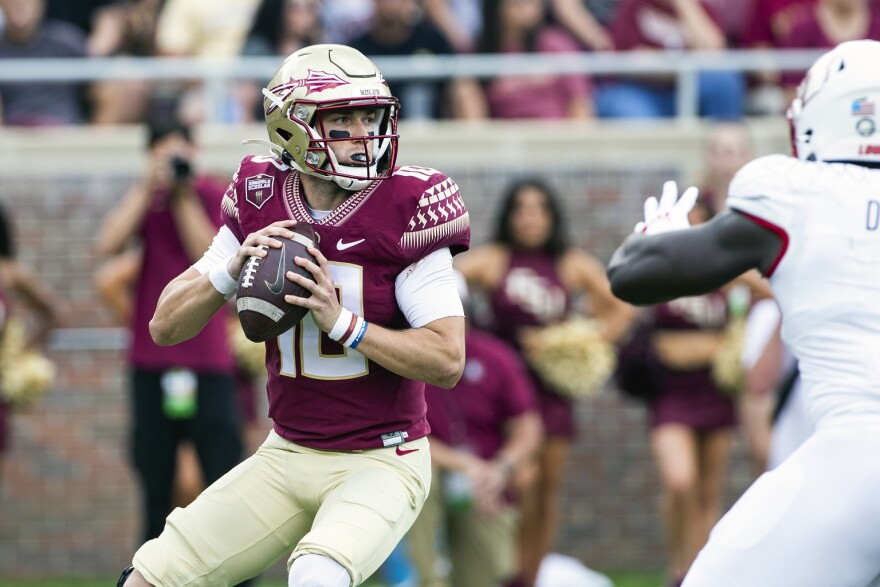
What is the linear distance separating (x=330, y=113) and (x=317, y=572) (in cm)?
136

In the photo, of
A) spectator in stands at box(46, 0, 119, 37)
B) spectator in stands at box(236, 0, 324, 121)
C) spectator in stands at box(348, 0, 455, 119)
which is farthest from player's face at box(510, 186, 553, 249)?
spectator in stands at box(46, 0, 119, 37)

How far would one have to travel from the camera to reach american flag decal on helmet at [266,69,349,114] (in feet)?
15.0

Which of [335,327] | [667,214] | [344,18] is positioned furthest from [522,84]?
[335,327]

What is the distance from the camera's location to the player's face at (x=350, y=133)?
4.55m

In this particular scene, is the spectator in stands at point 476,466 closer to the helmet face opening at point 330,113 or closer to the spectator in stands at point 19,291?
the spectator in stands at point 19,291

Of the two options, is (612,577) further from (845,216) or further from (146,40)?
(845,216)

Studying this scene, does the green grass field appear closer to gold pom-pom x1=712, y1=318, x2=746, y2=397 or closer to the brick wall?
the brick wall

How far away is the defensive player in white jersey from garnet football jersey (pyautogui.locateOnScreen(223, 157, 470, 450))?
64 centimetres

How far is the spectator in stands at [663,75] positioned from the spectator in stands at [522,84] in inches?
9.9

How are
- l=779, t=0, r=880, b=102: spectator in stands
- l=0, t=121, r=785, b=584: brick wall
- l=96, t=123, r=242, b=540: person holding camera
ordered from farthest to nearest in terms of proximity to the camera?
l=779, t=0, r=880, b=102: spectator in stands
l=0, t=121, r=785, b=584: brick wall
l=96, t=123, r=242, b=540: person holding camera

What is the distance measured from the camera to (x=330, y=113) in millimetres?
4582

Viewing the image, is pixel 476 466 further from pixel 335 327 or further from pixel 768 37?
pixel 768 37

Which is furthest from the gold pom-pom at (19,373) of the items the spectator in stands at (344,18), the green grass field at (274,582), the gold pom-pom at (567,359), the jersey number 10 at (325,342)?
the jersey number 10 at (325,342)

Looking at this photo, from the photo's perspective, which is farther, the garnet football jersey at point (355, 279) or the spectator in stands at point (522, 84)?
the spectator in stands at point (522, 84)
